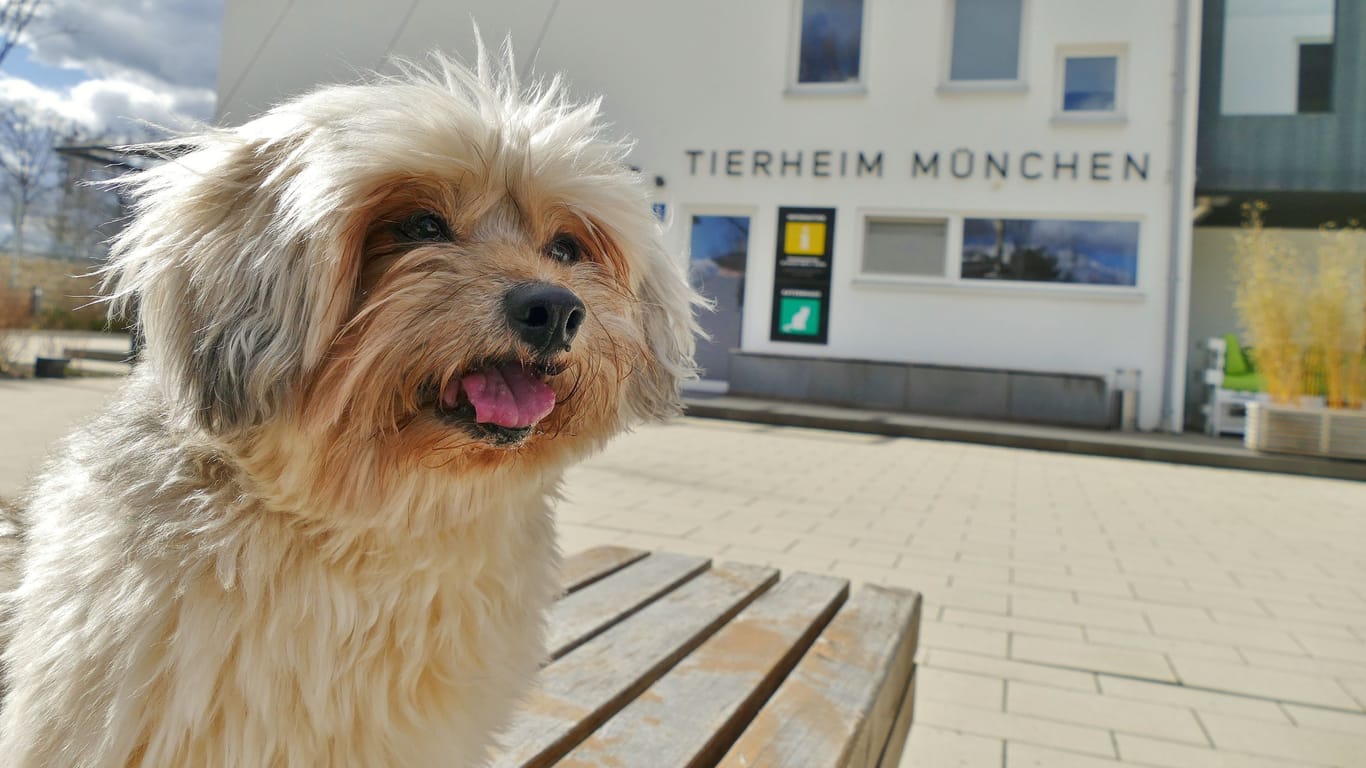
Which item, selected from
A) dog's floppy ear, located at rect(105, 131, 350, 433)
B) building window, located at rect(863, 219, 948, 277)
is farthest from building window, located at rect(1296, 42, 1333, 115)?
dog's floppy ear, located at rect(105, 131, 350, 433)

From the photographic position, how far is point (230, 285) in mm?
1456

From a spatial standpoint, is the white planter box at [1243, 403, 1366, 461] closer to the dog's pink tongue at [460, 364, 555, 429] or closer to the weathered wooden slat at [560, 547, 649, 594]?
the weathered wooden slat at [560, 547, 649, 594]

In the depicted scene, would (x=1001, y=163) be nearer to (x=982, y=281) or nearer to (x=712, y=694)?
(x=982, y=281)

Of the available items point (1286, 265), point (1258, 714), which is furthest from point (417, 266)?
point (1286, 265)

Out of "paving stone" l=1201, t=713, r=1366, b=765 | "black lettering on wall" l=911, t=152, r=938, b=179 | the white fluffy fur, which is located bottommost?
"paving stone" l=1201, t=713, r=1366, b=765

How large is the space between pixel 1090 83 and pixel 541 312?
14.7 m

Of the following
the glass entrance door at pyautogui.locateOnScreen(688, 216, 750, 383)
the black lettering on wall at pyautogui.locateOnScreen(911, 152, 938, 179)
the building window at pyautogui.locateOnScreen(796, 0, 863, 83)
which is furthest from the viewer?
the glass entrance door at pyautogui.locateOnScreen(688, 216, 750, 383)

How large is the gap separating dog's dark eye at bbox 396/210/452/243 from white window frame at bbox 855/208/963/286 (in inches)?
523

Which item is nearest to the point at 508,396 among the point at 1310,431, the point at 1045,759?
the point at 1045,759

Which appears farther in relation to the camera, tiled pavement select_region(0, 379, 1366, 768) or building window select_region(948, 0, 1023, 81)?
building window select_region(948, 0, 1023, 81)

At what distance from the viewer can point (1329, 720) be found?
319 centimetres

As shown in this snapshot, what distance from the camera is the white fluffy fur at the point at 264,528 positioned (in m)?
1.35

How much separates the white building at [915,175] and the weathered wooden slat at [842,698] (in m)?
11.0

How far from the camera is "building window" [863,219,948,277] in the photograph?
1446 cm
